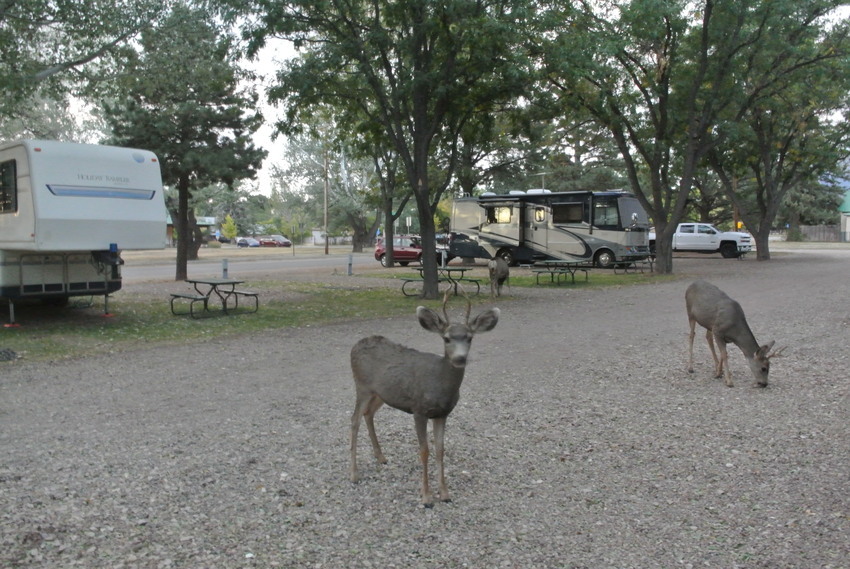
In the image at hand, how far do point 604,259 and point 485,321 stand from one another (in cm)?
2522

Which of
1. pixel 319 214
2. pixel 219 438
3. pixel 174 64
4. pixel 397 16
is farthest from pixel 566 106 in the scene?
pixel 319 214

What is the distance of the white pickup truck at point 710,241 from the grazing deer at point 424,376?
34.4m

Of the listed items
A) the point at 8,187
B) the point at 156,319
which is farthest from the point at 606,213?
the point at 8,187

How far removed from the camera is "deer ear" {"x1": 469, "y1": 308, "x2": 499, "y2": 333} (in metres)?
4.36

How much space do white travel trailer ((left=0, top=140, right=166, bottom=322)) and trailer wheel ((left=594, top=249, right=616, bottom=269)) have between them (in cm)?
1965

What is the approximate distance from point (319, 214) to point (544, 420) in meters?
54.1

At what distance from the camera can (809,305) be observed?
1535cm

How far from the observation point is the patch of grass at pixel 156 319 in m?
11.0

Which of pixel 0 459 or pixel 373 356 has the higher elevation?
pixel 373 356

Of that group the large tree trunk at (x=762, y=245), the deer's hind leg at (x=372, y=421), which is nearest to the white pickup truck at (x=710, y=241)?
the large tree trunk at (x=762, y=245)

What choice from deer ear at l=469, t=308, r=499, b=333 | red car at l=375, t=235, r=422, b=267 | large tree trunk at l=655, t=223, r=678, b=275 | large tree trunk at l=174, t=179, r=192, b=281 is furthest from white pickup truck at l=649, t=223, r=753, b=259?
deer ear at l=469, t=308, r=499, b=333

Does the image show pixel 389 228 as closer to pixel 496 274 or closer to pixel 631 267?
pixel 631 267

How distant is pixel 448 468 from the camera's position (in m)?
5.16

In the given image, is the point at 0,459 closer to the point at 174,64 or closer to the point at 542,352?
the point at 542,352
